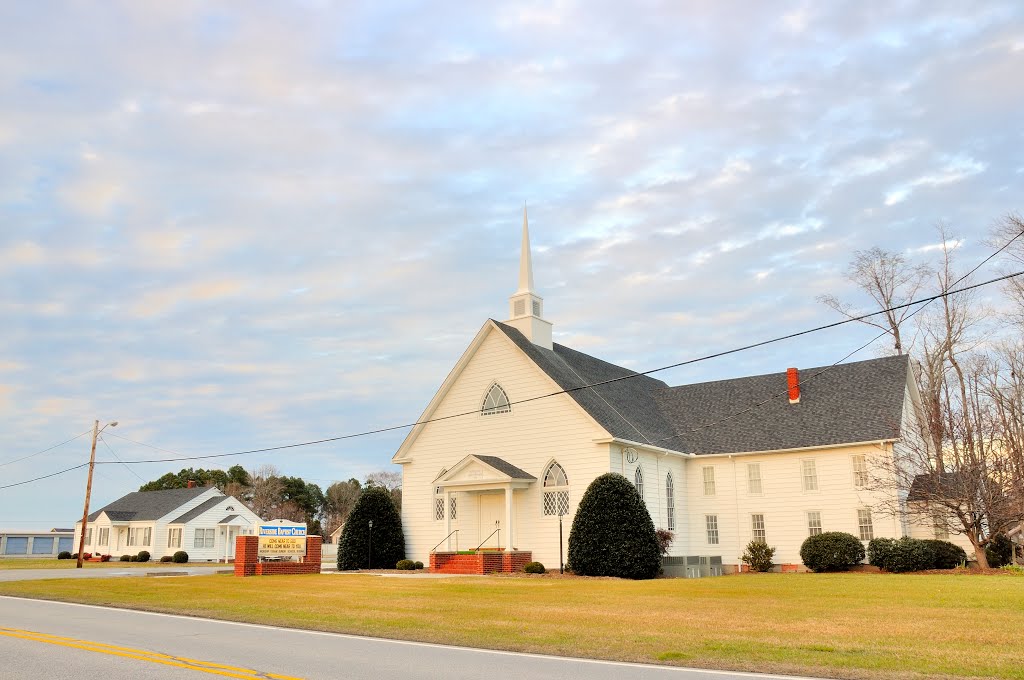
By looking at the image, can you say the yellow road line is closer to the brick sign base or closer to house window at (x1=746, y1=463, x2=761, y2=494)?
the brick sign base

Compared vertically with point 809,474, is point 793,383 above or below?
above

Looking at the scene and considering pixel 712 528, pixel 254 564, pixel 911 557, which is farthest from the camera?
pixel 712 528

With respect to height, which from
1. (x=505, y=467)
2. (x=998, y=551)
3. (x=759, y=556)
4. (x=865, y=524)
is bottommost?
(x=759, y=556)

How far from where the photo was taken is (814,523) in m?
32.6

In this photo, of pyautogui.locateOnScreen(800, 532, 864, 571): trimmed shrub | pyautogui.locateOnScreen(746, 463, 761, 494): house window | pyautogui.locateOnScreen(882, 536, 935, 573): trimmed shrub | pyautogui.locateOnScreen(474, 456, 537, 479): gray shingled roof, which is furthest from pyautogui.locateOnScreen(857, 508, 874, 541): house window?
pyautogui.locateOnScreen(474, 456, 537, 479): gray shingled roof

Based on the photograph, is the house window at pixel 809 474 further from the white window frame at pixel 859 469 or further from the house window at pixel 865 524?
the house window at pixel 865 524

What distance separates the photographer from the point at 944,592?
59.7 ft

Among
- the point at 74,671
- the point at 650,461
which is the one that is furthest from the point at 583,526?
the point at 74,671

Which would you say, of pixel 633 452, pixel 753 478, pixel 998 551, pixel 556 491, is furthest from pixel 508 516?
pixel 998 551

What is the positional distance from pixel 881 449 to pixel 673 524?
8.66 m

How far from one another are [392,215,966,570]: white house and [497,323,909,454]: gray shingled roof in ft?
0.25

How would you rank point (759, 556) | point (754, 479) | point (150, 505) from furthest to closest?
point (150, 505) → point (754, 479) → point (759, 556)

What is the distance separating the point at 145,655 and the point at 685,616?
8314 mm

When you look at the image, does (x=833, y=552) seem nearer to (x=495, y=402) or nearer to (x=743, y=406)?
(x=743, y=406)
